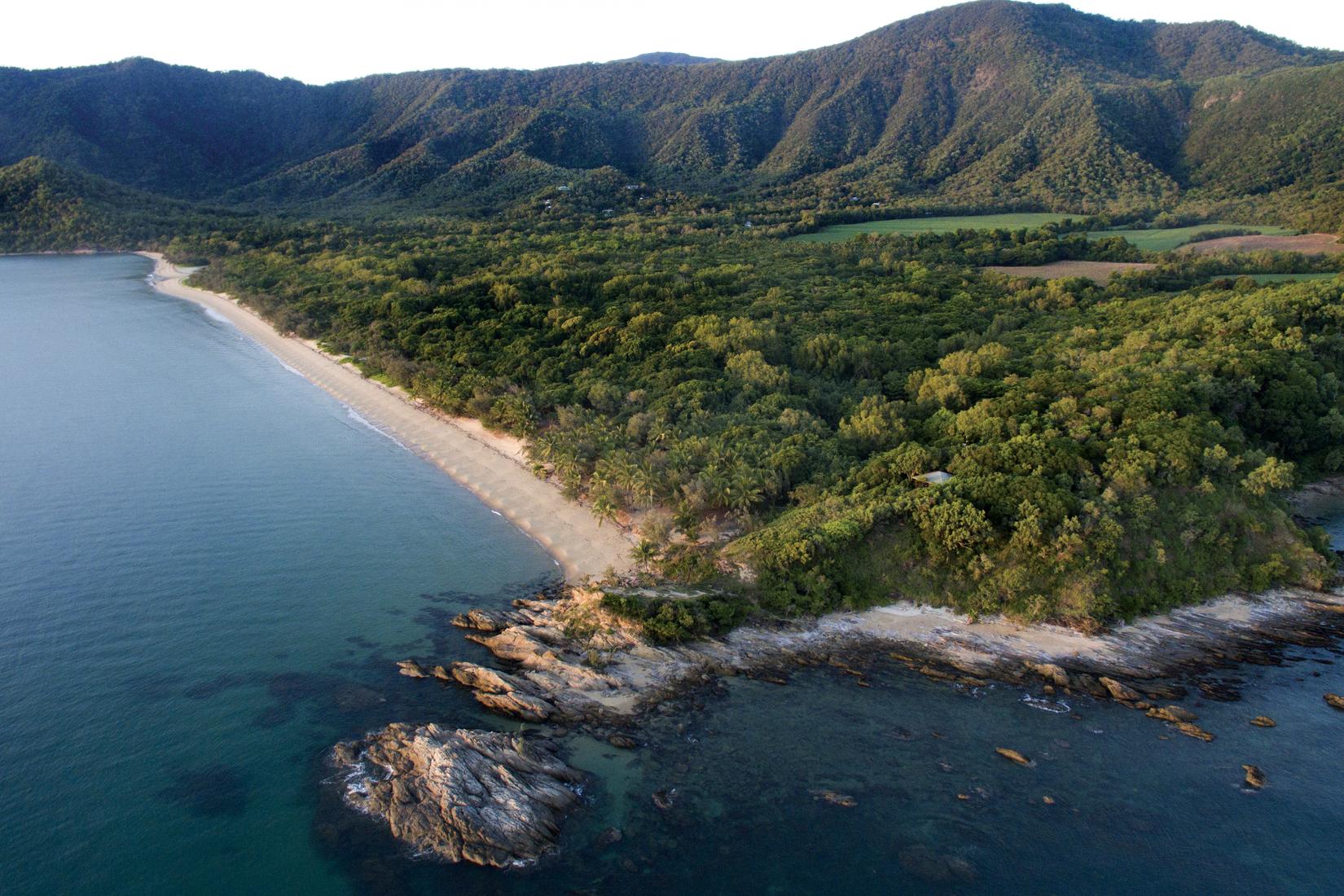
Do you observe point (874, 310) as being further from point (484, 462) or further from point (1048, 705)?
point (1048, 705)

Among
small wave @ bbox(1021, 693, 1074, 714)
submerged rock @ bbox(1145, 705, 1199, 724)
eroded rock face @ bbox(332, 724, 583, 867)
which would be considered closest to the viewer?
eroded rock face @ bbox(332, 724, 583, 867)

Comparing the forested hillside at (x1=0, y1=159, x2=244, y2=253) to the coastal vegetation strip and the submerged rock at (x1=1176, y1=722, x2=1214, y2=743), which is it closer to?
the coastal vegetation strip

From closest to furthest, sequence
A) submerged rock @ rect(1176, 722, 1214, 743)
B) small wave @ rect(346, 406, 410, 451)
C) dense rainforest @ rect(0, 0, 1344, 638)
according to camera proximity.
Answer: submerged rock @ rect(1176, 722, 1214, 743)
dense rainforest @ rect(0, 0, 1344, 638)
small wave @ rect(346, 406, 410, 451)

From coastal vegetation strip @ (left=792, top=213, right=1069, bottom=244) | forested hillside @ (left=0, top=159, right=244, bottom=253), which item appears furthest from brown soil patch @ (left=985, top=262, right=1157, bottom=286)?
forested hillside @ (left=0, top=159, right=244, bottom=253)

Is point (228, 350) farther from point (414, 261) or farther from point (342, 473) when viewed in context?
point (342, 473)

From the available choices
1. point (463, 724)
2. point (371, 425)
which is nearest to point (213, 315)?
point (371, 425)
